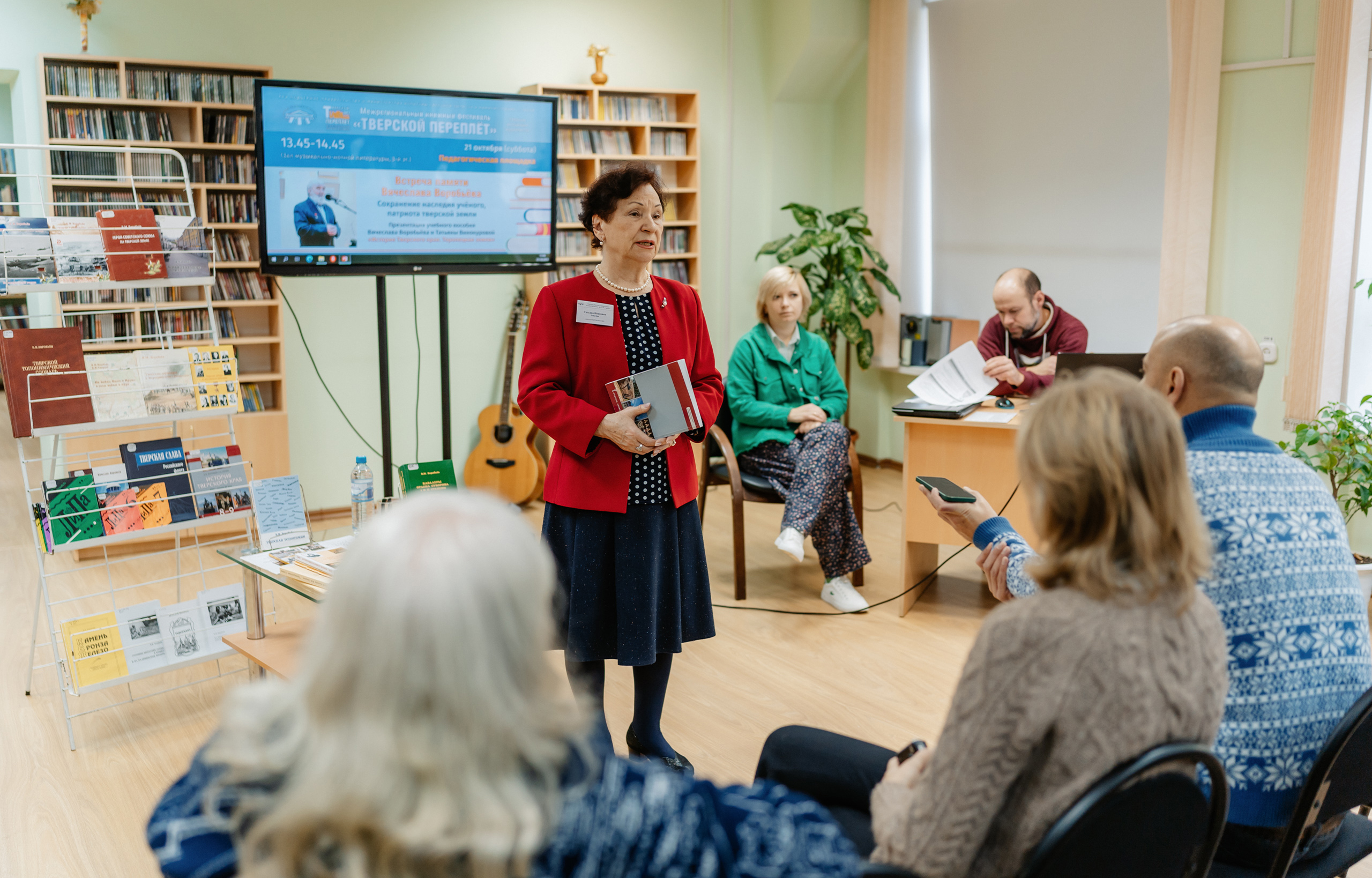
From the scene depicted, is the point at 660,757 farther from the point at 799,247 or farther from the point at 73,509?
the point at 799,247

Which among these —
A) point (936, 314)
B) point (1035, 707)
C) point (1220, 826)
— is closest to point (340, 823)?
point (1035, 707)

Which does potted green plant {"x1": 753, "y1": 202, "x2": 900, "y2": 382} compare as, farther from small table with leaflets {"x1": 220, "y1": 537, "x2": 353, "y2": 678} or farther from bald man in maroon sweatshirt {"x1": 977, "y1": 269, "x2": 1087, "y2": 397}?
small table with leaflets {"x1": 220, "y1": 537, "x2": 353, "y2": 678}

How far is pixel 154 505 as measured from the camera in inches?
117

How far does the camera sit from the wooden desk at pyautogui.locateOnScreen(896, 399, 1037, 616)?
3820 millimetres

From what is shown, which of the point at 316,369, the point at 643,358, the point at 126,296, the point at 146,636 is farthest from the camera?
the point at 316,369

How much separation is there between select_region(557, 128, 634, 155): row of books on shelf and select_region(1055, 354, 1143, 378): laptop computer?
3040 millimetres

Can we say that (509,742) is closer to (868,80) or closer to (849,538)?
(849,538)

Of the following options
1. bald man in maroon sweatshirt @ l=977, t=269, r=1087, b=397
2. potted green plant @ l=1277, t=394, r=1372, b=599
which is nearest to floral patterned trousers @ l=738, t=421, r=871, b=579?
bald man in maroon sweatshirt @ l=977, t=269, r=1087, b=397

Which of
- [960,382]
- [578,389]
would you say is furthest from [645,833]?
[960,382]

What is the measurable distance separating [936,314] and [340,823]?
5776 millimetres

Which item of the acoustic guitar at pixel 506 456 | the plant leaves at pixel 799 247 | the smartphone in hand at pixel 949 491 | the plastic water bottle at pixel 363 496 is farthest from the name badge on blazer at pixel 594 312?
the plant leaves at pixel 799 247

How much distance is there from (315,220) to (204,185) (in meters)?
1.57

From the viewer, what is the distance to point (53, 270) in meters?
2.91

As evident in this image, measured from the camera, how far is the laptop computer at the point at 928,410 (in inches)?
149
